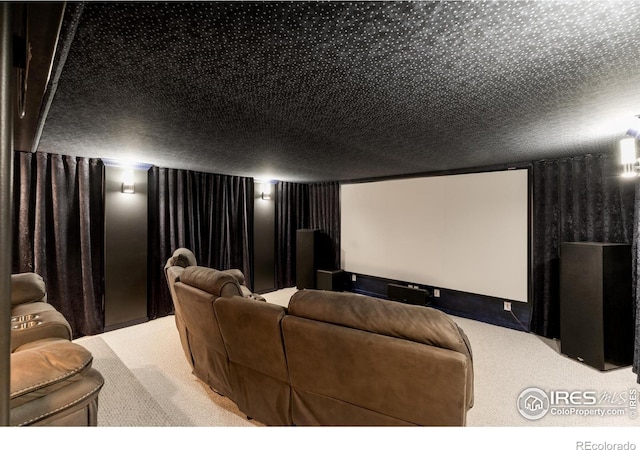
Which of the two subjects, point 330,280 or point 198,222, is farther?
point 330,280

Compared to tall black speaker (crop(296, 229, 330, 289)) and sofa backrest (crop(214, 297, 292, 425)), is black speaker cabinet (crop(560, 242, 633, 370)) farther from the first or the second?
tall black speaker (crop(296, 229, 330, 289))

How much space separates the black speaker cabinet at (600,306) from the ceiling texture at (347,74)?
1090 mm

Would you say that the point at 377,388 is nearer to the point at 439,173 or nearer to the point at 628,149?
the point at 628,149

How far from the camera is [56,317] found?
170 centimetres

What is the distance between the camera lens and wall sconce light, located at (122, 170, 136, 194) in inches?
140

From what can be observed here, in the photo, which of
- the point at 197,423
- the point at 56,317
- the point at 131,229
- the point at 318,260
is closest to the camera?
the point at 56,317

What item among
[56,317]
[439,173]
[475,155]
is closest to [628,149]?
[475,155]

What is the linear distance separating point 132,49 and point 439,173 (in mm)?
4143

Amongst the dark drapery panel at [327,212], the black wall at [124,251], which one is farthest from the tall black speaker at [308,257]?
the black wall at [124,251]

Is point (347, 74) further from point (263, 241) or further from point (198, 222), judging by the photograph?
point (263, 241)

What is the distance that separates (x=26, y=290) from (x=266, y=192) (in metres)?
3.76

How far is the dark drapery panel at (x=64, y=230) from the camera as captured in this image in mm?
2924

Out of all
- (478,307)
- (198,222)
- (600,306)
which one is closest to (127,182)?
(198,222)

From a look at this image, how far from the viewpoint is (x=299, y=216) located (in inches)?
242
